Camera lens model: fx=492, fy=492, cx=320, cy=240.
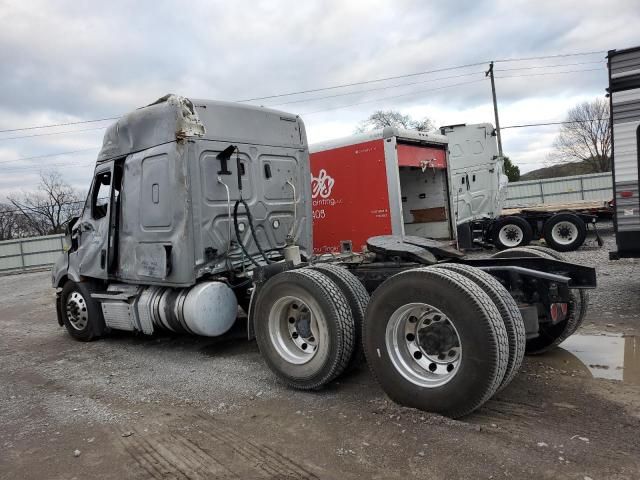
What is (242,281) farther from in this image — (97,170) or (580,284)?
(580,284)

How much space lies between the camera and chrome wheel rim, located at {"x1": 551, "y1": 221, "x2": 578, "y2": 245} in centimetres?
1304

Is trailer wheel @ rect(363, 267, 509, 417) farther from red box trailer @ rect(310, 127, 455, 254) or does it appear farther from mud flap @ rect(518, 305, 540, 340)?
red box trailer @ rect(310, 127, 455, 254)

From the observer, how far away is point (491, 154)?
568 inches

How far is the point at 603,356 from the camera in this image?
4.65 metres

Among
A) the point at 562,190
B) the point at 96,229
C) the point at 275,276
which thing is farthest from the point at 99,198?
the point at 562,190

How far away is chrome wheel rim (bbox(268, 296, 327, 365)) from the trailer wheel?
2.59 ft

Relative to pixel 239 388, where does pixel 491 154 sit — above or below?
above

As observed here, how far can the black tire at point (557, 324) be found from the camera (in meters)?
4.43

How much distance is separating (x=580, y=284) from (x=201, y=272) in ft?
12.4

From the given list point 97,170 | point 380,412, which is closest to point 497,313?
point 380,412

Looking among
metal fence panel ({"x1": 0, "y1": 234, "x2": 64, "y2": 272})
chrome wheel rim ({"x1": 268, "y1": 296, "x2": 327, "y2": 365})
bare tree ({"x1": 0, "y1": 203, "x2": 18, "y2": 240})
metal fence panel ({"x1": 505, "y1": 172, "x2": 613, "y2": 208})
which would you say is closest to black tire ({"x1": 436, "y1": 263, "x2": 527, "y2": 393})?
chrome wheel rim ({"x1": 268, "y1": 296, "x2": 327, "y2": 365})

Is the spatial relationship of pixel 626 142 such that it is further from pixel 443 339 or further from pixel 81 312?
pixel 81 312

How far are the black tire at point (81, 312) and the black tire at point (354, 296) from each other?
383cm

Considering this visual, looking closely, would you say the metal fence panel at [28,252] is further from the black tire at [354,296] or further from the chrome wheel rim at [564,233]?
the black tire at [354,296]
